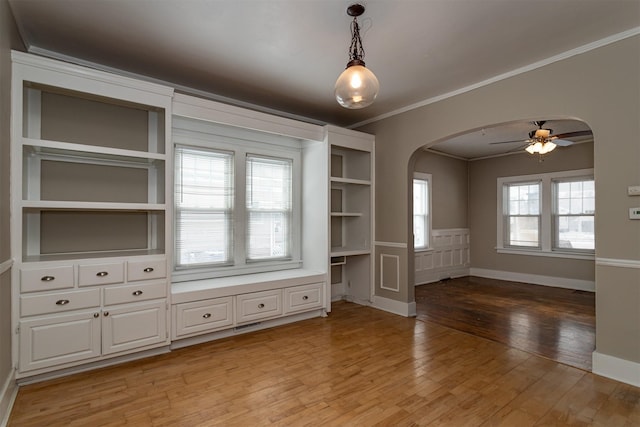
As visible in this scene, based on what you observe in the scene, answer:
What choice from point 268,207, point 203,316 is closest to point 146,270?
point 203,316

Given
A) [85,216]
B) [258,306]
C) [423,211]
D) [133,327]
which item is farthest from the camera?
[423,211]

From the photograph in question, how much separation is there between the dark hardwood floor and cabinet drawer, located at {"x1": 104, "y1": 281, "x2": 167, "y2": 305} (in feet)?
10.9

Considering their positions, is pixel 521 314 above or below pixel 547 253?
below

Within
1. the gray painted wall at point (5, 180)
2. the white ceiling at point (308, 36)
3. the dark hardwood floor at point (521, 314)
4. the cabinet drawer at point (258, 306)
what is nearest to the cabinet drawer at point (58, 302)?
the gray painted wall at point (5, 180)

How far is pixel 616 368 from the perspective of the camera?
2736mm

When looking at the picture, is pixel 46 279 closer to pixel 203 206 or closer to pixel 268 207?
pixel 203 206

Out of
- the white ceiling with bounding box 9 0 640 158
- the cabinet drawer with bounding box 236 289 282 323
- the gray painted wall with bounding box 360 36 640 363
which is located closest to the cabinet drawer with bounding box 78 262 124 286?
the cabinet drawer with bounding box 236 289 282 323

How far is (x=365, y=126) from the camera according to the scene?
17.1 ft

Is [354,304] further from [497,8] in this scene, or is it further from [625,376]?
[497,8]

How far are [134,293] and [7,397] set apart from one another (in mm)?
1030

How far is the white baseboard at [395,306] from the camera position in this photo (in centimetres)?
447

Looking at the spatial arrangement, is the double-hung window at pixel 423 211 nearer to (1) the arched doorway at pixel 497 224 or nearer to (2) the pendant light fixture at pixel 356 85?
(1) the arched doorway at pixel 497 224

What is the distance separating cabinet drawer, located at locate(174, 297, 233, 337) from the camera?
329 cm

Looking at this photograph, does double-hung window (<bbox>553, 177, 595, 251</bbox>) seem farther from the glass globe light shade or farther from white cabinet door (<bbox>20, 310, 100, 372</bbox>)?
white cabinet door (<bbox>20, 310, 100, 372</bbox>)
